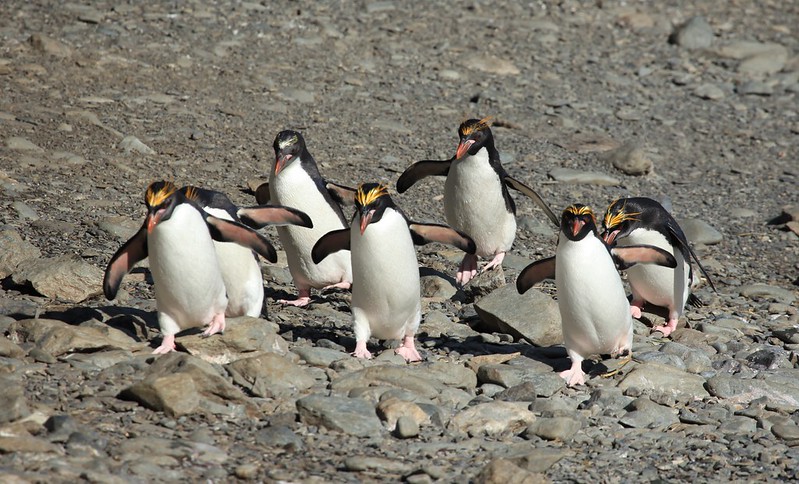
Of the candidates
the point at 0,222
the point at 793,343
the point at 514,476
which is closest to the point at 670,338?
the point at 793,343

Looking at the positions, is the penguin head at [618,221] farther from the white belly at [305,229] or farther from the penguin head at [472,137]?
the white belly at [305,229]

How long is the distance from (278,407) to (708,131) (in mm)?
7568

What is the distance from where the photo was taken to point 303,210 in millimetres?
6301

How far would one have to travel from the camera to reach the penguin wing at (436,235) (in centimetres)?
554

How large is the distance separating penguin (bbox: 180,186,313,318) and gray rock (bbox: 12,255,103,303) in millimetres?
743

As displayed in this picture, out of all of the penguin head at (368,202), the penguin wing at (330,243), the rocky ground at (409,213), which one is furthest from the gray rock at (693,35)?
the penguin head at (368,202)

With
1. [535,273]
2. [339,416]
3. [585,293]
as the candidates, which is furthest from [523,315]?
[339,416]

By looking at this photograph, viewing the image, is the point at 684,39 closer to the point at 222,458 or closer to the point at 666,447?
the point at 666,447

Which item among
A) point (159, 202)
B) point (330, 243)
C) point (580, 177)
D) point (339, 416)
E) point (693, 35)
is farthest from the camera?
point (693, 35)

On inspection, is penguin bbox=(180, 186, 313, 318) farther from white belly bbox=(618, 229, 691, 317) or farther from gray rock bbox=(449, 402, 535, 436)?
white belly bbox=(618, 229, 691, 317)

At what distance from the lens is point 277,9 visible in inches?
463

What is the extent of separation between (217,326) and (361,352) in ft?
2.25

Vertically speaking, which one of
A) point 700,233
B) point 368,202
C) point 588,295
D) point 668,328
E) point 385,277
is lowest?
point 700,233

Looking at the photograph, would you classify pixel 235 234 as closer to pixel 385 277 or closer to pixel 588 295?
pixel 385 277
